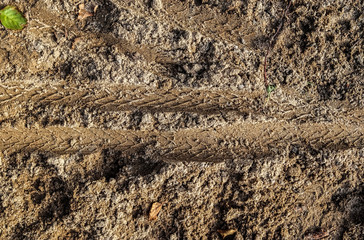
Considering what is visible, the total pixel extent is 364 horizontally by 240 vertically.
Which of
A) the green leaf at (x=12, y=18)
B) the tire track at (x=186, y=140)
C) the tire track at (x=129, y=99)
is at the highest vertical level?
the green leaf at (x=12, y=18)

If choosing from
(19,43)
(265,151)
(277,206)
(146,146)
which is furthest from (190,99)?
(19,43)

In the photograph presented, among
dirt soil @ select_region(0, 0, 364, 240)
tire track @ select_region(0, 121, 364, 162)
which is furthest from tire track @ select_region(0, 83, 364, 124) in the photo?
tire track @ select_region(0, 121, 364, 162)

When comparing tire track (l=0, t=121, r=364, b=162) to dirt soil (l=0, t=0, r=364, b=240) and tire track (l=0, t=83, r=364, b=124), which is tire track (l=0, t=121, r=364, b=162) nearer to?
dirt soil (l=0, t=0, r=364, b=240)

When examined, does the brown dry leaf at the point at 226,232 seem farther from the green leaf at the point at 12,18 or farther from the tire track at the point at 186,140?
the green leaf at the point at 12,18

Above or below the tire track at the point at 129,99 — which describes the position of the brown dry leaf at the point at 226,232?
below

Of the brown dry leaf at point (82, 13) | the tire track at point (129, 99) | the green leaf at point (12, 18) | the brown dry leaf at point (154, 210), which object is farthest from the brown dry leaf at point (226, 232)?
the green leaf at point (12, 18)

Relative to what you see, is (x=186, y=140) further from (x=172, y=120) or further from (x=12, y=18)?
(x=12, y=18)
